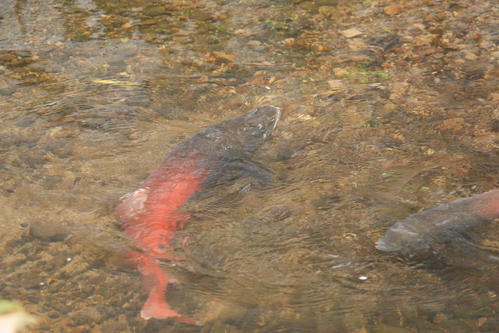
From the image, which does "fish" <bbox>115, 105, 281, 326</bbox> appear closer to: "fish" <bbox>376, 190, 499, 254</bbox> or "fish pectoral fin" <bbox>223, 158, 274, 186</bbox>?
"fish pectoral fin" <bbox>223, 158, 274, 186</bbox>

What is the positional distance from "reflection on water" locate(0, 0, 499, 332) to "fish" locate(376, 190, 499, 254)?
9 cm

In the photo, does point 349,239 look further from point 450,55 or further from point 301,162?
point 450,55

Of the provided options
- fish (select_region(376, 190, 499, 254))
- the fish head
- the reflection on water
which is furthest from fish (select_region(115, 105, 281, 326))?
fish (select_region(376, 190, 499, 254))

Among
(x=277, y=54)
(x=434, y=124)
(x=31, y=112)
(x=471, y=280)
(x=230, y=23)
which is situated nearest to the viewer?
(x=471, y=280)

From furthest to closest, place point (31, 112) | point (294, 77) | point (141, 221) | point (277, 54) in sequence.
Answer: point (277, 54)
point (294, 77)
point (31, 112)
point (141, 221)

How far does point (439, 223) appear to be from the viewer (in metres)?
3.57

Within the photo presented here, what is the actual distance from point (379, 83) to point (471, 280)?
10.9 ft

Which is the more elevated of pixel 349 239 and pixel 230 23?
pixel 230 23

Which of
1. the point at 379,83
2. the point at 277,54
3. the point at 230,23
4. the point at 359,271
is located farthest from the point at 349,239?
the point at 230,23

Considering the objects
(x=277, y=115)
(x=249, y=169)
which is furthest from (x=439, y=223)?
(x=277, y=115)

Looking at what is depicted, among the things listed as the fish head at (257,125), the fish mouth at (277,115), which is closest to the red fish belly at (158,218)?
the fish head at (257,125)

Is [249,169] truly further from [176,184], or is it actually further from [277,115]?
[277,115]

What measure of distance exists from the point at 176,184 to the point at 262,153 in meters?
1.15

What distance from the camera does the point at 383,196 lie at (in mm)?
4199
